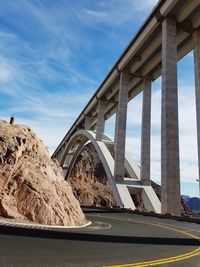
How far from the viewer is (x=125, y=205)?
3709 centimetres

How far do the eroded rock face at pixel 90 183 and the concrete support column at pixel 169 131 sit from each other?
8744 centimetres

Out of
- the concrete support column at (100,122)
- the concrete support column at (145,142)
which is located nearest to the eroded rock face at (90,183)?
the concrete support column at (100,122)

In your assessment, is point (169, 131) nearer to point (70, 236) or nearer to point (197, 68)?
point (197, 68)

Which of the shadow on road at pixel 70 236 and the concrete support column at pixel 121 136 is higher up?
the concrete support column at pixel 121 136

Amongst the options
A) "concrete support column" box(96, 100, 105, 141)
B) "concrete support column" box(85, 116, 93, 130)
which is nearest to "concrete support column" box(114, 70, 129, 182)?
"concrete support column" box(96, 100, 105, 141)

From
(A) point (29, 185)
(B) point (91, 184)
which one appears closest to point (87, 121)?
(A) point (29, 185)

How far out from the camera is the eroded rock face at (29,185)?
15.3 meters

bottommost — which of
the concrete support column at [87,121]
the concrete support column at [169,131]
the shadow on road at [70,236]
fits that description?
the shadow on road at [70,236]

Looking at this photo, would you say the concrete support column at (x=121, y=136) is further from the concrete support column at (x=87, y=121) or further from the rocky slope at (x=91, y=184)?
the rocky slope at (x=91, y=184)

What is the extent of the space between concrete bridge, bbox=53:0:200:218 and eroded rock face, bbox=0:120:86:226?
1218 centimetres

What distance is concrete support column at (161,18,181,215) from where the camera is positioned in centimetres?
2736

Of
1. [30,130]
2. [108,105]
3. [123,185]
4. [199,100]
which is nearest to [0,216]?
[30,130]

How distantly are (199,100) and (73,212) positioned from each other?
749 inches

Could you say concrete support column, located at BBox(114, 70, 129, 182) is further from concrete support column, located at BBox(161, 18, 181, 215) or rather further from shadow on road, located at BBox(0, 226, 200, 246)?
shadow on road, located at BBox(0, 226, 200, 246)
